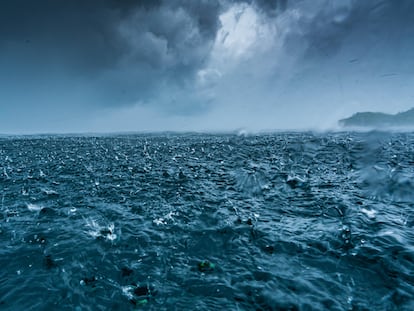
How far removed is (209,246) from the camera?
10594mm

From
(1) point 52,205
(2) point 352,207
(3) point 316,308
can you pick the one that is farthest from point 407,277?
(1) point 52,205

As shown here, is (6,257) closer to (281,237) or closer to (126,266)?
(126,266)

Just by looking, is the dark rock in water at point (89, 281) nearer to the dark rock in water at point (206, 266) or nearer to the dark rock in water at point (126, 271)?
the dark rock in water at point (126, 271)

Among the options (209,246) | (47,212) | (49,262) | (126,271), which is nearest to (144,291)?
(126,271)

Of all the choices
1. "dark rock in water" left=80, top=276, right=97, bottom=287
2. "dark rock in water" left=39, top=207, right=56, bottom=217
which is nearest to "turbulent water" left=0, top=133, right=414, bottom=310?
"dark rock in water" left=80, top=276, right=97, bottom=287

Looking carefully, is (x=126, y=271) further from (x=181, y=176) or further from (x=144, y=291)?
(x=181, y=176)

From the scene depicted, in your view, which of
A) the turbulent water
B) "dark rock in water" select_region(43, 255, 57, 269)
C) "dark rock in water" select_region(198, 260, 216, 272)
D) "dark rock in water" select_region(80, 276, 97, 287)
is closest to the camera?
the turbulent water

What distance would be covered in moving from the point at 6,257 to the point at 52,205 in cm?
707

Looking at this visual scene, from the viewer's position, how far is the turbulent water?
734 centimetres

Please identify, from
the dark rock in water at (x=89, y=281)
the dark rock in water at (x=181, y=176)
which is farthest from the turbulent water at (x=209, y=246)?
the dark rock in water at (x=181, y=176)

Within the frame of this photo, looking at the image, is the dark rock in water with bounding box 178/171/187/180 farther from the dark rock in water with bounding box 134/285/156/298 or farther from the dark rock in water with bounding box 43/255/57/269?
the dark rock in water with bounding box 134/285/156/298

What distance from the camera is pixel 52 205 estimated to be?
16062mm

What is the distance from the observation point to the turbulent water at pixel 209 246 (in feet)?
24.1

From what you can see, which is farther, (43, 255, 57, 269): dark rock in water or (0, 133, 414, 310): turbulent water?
(43, 255, 57, 269): dark rock in water
